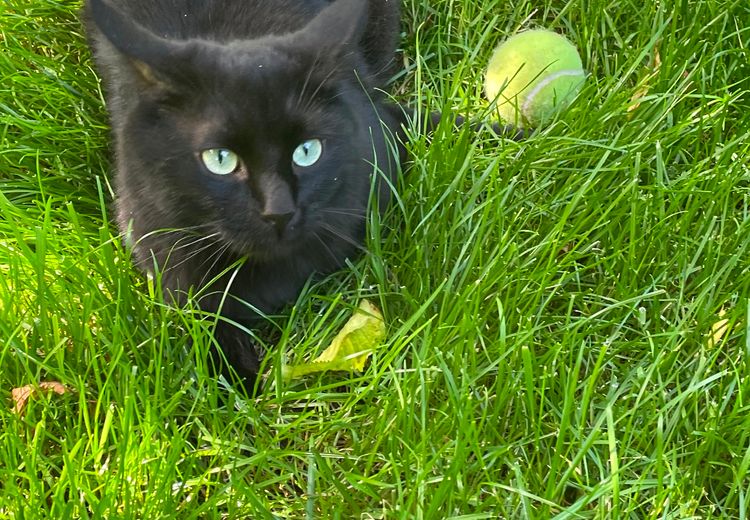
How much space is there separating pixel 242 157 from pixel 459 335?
0.55 m

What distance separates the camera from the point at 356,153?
169 cm

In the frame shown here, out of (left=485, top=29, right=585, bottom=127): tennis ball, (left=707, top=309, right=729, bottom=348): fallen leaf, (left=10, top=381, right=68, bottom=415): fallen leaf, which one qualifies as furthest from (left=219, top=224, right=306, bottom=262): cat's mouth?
(left=707, top=309, right=729, bottom=348): fallen leaf

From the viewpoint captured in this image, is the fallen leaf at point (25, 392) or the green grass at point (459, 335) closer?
the green grass at point (459, 335)

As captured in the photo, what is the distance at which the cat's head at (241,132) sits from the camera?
147cm

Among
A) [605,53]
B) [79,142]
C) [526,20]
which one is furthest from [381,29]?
[79,142]

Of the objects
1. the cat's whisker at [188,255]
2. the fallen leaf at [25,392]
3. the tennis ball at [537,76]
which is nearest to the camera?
the fallen leaf at [25,392]

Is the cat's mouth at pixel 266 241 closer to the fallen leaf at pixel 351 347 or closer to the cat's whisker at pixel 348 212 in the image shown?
the cat's whisker at pixel 348 212

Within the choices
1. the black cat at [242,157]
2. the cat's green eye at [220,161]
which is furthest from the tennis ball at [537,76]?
the cat's green eye at [220,161]

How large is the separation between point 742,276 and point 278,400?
1.04m

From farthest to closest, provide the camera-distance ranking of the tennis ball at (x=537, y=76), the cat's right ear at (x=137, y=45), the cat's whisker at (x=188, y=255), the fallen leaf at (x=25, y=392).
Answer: the tennis ball at (x=537, y=76), the cat's whisker at (x=188, y=255), the fallen leaf at (x=25, y=392), the cat's right ear at (x=137, y=45)

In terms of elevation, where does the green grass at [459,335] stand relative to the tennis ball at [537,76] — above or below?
below

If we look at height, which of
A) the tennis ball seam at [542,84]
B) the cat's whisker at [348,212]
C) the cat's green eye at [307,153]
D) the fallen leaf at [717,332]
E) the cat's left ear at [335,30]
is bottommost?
the fallen leaf at [717,332]

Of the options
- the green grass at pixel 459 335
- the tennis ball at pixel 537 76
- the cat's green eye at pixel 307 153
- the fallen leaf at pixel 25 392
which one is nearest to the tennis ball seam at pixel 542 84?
the tennis ball at pixel 537 76

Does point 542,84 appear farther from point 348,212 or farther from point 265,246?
point 265,246
